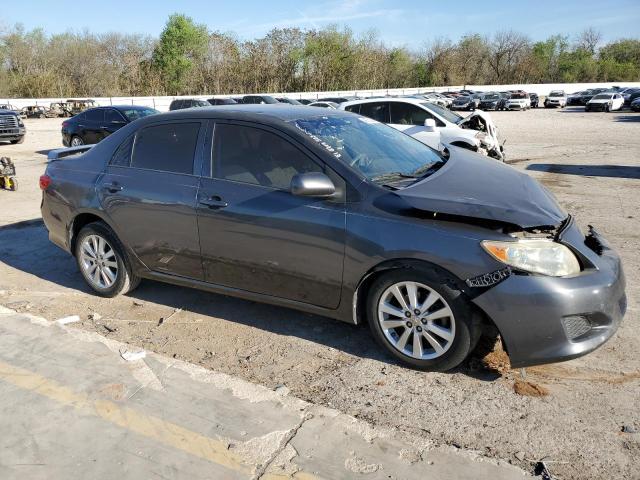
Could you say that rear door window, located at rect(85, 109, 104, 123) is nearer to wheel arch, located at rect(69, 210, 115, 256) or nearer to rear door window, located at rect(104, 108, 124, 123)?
rear door window, located at rect(104, 108, 124, 123)

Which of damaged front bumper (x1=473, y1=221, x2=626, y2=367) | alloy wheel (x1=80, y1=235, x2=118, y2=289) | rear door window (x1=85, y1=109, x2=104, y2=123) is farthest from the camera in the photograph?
rear door window (x1=85, y1=109, x2=104, y2=123)

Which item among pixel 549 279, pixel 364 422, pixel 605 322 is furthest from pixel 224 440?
pixel 605 322

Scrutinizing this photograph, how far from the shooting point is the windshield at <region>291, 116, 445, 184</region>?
12.8 ft

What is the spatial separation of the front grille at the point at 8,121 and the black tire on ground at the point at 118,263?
17.7 m

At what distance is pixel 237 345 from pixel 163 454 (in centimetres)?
128

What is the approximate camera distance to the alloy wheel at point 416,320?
11.2 ft

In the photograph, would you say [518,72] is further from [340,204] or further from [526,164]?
[340,204]

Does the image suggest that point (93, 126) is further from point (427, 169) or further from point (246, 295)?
point (427, 169)

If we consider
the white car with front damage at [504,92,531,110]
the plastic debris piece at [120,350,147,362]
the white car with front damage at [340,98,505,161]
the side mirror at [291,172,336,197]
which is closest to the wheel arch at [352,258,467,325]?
the side mirror at [291,172,336,197]

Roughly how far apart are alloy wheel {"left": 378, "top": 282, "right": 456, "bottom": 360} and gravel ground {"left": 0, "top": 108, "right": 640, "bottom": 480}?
18 centimetres

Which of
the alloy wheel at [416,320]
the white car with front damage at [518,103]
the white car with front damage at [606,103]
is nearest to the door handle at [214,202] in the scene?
the alloy wheel at [416,320]

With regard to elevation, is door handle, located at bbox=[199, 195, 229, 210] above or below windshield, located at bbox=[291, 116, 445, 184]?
below

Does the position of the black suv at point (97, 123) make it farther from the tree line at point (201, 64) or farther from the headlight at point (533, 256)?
the tree line at point (201, 64)

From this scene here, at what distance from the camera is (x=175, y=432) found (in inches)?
120
